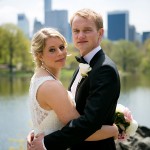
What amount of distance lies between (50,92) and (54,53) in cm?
33

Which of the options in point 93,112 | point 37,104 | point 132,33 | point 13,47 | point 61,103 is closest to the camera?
point 93,112

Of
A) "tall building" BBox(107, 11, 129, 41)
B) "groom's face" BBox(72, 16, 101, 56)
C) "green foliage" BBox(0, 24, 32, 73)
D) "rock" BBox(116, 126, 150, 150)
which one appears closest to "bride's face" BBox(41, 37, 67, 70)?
"groom's face" BBox(72, 16, 101, 56)

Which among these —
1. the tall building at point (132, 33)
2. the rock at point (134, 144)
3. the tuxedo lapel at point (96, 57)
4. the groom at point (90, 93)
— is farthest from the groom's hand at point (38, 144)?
the tall building at point (132, 33)

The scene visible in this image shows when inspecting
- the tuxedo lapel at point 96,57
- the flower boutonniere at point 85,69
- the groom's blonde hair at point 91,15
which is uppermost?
the groom's blonde hair at point 91,15

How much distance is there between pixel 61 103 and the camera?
2496mm

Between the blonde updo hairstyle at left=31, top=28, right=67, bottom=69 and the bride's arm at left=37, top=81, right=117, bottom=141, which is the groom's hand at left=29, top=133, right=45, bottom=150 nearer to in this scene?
the bride's arm at left=37, top=81, right=117, bottom=141

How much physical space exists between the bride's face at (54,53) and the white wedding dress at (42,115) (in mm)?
135

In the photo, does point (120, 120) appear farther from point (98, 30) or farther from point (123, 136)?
point (98, 30)

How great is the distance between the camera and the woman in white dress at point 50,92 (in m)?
2.51

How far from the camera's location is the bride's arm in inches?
98.3

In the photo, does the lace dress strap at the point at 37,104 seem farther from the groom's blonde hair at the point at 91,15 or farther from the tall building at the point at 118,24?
the tall building at the point at 118,24

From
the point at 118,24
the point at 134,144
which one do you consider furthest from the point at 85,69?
the point at 118,24

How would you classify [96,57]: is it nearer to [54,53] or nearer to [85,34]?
[85,34]

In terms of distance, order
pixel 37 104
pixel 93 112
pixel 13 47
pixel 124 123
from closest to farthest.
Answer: pixel 93 112
pixel 37 104
pixel 124 123
pixel 13 47
